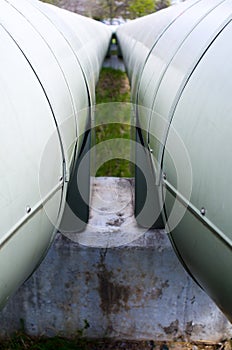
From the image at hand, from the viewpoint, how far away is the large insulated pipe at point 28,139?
81 cm

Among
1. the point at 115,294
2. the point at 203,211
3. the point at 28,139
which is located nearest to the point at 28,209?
the point at 28,139

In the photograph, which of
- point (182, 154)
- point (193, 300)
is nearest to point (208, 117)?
point (182, 154)

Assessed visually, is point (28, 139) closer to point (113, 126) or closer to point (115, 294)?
point (115, 294)

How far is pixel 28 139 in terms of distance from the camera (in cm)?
89

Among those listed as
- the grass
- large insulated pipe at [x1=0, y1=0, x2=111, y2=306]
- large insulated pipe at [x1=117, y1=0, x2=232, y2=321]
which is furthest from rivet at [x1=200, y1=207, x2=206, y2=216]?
the grass

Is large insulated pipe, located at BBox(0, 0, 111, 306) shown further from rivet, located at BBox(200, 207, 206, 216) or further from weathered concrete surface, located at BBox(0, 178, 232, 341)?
weathered concrete surface, located at BBox(0, 178, 232, 341)

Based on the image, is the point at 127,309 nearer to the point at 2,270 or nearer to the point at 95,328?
the point at 95,328

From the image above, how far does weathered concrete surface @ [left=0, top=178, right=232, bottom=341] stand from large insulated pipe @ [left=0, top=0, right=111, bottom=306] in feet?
3.32

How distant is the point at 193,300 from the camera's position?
2.30 metres

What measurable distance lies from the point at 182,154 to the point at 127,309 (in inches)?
62.1

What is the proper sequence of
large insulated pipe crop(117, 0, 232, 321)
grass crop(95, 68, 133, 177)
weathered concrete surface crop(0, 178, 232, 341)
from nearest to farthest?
large insulated pipe crop(117, 0, 232, 321)
weathered concrete surface crop(0, 178, 232, 341)
grass crop(95, 68, 133, 177)

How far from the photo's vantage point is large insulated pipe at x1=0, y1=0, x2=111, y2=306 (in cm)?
81

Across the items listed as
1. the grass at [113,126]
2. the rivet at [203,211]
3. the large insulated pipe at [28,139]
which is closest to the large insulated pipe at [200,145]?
the rivet at [203,211]

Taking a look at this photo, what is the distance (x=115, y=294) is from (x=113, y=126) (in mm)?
4475
